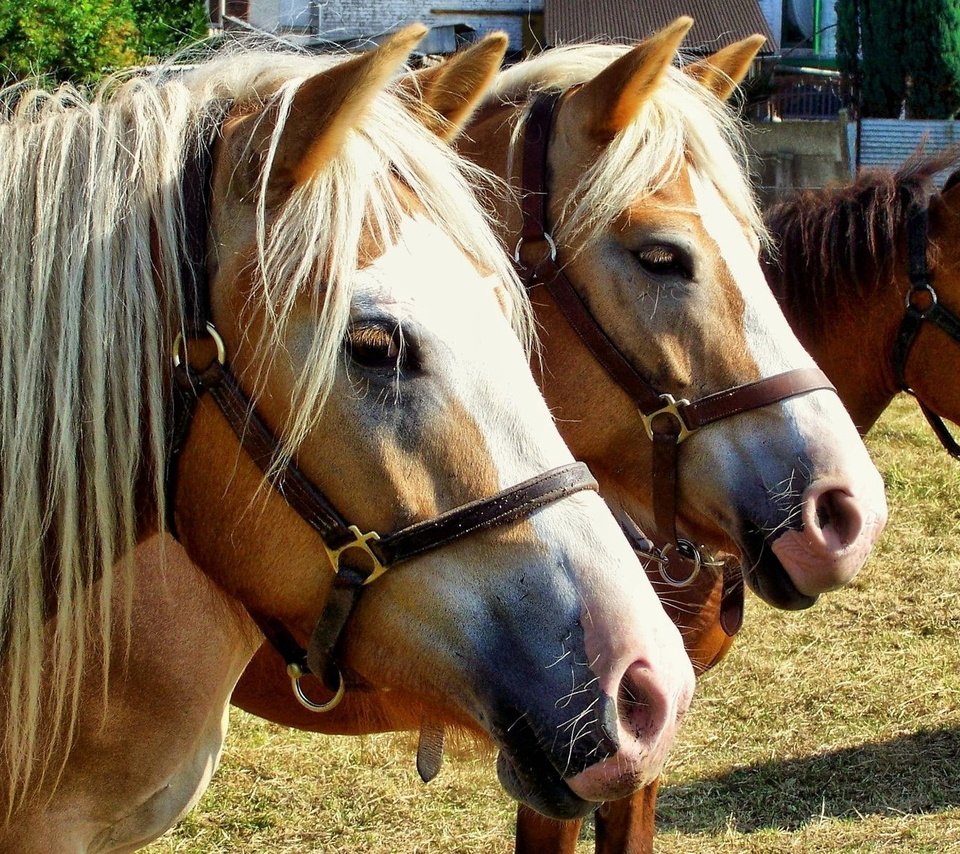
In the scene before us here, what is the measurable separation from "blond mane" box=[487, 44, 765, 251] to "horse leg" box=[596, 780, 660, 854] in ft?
5.13

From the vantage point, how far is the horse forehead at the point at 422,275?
1.39 meters

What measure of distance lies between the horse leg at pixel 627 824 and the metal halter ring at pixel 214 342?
192 cm

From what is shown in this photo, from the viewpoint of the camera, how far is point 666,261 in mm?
2287

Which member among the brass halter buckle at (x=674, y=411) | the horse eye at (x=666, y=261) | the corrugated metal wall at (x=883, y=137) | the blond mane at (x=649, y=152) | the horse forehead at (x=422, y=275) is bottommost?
the corrugated metal wall at (x=883, y=137)

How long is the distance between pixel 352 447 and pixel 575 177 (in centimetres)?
124

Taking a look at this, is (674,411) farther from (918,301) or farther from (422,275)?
(918,301)

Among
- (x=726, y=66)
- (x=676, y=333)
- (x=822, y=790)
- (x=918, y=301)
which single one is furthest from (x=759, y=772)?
(x=726, y=66)

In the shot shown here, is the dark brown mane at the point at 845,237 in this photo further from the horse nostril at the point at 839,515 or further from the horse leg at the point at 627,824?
the horse leg at the point at 627,824

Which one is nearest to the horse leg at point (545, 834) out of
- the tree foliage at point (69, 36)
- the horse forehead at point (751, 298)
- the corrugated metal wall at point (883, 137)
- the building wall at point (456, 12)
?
the horse forehead at point (751, 298)

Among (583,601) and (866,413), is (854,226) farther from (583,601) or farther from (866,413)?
(583,601)

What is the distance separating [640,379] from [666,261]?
0.27 m

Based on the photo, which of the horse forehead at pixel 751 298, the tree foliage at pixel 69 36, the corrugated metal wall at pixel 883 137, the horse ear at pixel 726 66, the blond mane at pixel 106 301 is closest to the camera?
the blond mane at pixel 106 301

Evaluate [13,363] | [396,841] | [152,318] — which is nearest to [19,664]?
[13,363]

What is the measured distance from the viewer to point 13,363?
146cm
